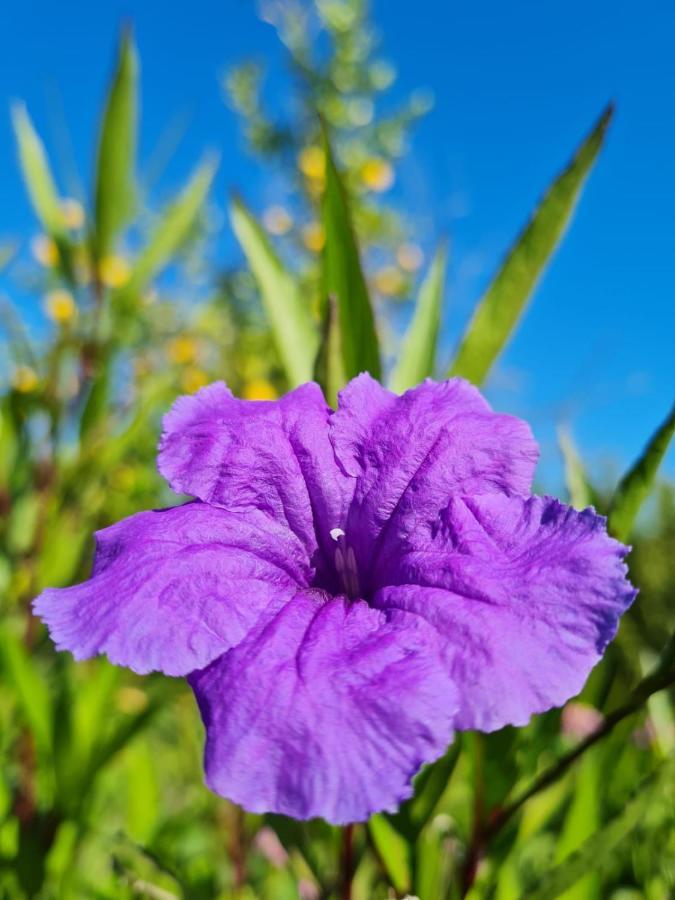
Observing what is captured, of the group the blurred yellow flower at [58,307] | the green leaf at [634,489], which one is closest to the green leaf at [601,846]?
the green leaf at [634,489]

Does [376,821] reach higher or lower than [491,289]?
lower

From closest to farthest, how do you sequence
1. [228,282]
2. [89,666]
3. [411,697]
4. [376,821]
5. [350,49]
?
[411,697]
[376,821]
[89,666]
[350,49]
[228,282]

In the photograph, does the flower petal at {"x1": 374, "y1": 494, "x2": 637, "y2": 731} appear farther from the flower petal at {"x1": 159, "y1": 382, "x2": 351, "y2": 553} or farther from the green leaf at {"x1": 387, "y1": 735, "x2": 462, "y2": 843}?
the green leaf at {"x1": 387, "y1": 735, "x2": 462, "y2": 843}

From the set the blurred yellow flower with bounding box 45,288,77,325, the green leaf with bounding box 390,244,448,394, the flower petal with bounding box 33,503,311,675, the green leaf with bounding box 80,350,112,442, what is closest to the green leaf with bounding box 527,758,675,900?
the flower petal with bounding box 33,503,311,675

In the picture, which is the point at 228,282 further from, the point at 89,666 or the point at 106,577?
the point at 106,577

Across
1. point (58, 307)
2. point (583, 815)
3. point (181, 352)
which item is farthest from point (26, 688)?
point (181, 352)

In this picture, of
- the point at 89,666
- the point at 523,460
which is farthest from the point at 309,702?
the point at 89,666

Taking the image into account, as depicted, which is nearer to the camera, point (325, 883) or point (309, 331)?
point (325, 883)

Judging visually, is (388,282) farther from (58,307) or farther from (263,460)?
(263,460)
